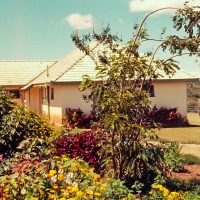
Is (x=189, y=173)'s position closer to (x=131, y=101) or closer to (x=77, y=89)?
(x=131, y=101)

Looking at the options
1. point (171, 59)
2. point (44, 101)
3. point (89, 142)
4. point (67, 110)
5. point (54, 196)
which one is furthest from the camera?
point (44, 101)

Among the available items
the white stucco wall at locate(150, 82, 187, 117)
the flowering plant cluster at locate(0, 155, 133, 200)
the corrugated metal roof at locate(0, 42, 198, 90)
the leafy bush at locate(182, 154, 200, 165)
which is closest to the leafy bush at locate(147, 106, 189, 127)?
the white stucco wall at locate(150, 82, 187, 117)

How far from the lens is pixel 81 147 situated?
901cm

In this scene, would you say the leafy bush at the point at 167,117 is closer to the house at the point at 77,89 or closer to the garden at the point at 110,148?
the house at the point at 77,89

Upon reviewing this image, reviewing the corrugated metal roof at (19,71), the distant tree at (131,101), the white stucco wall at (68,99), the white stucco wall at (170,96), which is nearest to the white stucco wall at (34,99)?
the corrugated metal roof at (19,71)

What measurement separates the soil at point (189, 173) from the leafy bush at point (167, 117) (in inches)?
525

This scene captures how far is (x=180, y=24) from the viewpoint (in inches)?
314

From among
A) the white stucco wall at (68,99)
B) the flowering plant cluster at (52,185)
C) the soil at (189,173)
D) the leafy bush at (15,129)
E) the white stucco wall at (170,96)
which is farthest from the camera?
the white stucco wall at (170,96)

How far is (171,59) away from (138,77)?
2.53ft

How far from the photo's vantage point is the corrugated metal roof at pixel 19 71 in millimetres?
35344

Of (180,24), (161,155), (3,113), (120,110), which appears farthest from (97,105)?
(3,113)

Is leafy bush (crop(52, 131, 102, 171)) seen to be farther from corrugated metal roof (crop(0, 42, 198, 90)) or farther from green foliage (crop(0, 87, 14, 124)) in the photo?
corrugated metal roof (crop(0, 42, 198, 90))

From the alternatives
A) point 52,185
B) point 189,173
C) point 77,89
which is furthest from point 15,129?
point 77,89

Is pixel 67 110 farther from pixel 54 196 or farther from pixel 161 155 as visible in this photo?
pixel 54 196
